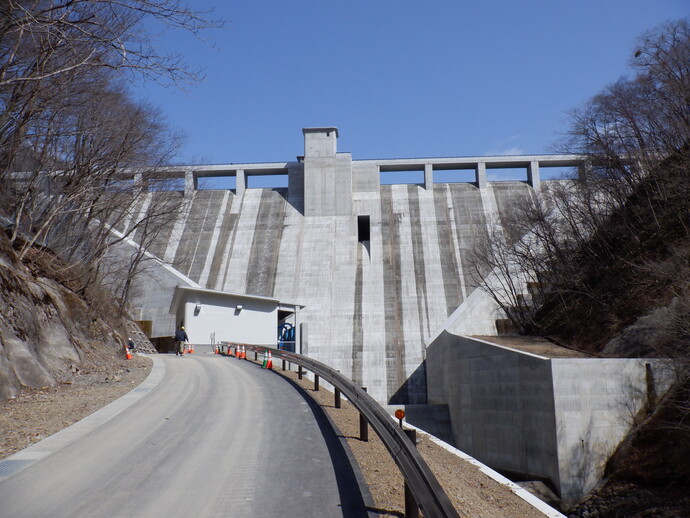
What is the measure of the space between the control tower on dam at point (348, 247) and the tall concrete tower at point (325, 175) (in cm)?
8

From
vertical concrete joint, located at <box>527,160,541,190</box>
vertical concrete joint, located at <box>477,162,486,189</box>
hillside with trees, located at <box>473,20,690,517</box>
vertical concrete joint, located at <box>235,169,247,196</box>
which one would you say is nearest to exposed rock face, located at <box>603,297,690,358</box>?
hillside with trees, located at <box>473,20,690,517</box>

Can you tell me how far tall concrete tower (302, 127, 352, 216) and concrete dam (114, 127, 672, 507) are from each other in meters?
0.08

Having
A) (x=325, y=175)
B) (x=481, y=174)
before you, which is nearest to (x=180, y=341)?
(x=325, y=175)

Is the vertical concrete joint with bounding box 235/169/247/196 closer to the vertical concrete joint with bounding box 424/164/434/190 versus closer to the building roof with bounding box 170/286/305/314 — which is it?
the vertical concrete joint with bounding box 424/164/434/190

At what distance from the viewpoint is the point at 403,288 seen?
4078cm

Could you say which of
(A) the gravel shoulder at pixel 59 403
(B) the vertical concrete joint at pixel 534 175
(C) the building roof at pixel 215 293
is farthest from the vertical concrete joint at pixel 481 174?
(A) the gravel shoulder at pixel 59 403

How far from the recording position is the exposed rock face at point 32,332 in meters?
12.8

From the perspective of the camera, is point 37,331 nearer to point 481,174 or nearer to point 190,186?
point 190,186

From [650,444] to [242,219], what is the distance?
37.3m

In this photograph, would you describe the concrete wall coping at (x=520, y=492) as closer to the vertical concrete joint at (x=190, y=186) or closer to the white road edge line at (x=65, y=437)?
the white road edge line at (x=65, y=437)

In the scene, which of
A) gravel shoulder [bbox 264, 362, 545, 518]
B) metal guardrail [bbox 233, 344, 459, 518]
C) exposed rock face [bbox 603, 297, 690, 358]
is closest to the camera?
metal guardrail [bbox 233, 344, 459, 518]

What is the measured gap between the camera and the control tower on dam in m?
37.5

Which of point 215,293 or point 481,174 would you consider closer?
point 215,293

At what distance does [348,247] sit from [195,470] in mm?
37521
